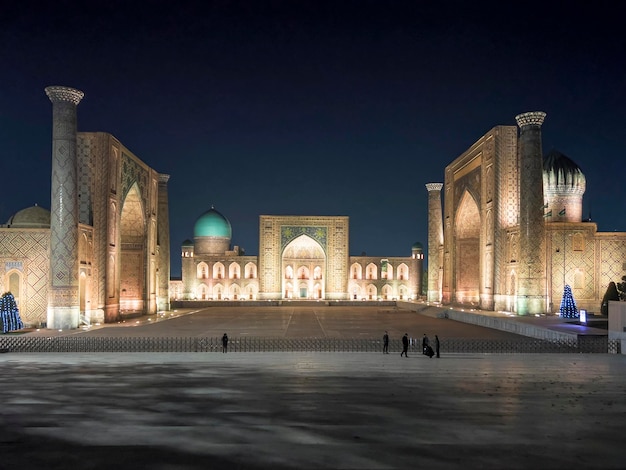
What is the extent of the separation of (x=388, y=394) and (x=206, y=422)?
10.4 feet

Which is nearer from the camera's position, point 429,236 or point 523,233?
point 523,233

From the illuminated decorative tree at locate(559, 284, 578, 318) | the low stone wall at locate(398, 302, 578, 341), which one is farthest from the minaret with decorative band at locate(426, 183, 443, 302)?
the illuminated decorative tree at locate(559, 284, 578, 318)

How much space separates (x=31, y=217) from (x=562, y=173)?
26760 mm

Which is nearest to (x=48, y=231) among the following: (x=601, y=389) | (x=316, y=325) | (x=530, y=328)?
(x=316, y=325)

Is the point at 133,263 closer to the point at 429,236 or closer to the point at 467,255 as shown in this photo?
the point at 467,255

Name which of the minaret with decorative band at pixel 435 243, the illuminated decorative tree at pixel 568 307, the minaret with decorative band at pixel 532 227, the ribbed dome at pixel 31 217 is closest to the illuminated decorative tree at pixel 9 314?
the ribbed dome at pixel 31 217

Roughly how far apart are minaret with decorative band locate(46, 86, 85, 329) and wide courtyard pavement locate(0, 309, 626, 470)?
7.50m

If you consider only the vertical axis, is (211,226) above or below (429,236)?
above

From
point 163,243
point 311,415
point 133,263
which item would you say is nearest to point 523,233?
point 133,263

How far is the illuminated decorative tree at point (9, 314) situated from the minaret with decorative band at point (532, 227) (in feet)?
63.5

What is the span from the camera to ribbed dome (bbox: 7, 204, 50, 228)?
25.5 metres

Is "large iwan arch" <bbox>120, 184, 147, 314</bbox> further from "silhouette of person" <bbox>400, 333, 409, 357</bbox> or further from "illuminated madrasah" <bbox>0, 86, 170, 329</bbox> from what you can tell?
"silhouette of person" <bbox>400, 333, 409, 357</bbox>

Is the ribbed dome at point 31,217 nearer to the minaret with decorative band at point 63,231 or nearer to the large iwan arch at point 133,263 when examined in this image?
the large iwan arch at point 133,263

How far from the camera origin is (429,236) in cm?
4281
